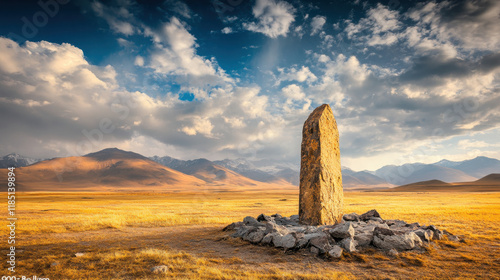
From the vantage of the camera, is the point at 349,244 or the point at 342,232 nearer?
the point at 349,244

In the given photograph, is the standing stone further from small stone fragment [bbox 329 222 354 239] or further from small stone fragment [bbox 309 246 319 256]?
small stone fragment [bbox 309 246 319 256]

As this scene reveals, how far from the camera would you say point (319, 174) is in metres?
14.7

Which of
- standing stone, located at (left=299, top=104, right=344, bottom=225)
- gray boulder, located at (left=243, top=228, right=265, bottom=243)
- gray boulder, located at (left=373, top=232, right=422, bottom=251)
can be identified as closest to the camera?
gray boulder, located at (left=373, top=232, right=422, bottom=251)

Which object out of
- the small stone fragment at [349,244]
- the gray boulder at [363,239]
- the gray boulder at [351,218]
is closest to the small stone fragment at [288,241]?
the small stone fragment at [349,244]

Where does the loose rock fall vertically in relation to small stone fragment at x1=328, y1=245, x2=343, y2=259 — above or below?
below

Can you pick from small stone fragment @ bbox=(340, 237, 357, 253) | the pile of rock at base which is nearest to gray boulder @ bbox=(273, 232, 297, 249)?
the pile of rock at base

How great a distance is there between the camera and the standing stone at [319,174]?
14734mm

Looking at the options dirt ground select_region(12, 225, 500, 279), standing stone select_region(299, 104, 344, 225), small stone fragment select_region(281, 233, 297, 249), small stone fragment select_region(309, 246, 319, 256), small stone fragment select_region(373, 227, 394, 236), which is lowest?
dirt ground select_region(12, 225, 500, 279)

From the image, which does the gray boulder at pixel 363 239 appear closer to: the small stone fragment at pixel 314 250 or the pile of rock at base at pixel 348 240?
the pile of rock at base at pixel 348 240

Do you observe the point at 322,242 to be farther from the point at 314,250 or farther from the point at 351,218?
the point at 351,218

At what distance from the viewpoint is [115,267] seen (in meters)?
9.15

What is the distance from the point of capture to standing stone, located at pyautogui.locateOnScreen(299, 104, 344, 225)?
580 inches

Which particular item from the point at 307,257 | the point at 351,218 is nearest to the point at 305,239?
the point at 307,257

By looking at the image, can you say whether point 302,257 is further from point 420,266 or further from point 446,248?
point 446,248
